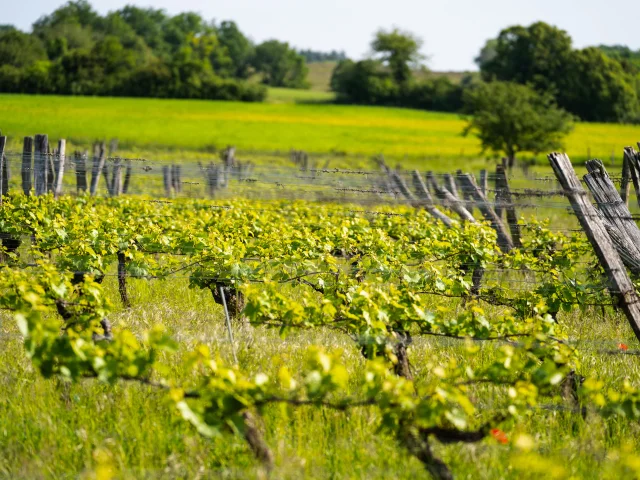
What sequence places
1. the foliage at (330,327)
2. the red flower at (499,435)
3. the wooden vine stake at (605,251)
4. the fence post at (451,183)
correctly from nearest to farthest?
1. the foliage at (330,327)
2. the red flower at (499,435)
3. the wooden vine stake at (605,251)
4. the fence post at (451,183)

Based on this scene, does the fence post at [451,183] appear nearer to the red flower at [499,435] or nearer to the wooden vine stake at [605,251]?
A: the wooden vine stake at [605,251]

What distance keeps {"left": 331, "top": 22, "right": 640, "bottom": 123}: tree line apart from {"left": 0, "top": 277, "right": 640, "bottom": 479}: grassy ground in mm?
51398

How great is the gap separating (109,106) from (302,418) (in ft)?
181

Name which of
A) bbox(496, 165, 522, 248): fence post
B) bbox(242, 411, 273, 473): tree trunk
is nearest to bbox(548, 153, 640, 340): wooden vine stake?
bbox(242, 411, 273, 473): tree trunk

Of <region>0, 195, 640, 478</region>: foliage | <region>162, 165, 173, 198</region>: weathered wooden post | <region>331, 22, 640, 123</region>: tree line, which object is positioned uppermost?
<region>331, 22, 640, 123</region>: tree line

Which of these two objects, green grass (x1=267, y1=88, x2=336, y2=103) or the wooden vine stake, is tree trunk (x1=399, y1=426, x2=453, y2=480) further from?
green grass (x1=267, y1=88, x2=336, y2=103)

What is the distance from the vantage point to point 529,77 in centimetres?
7325

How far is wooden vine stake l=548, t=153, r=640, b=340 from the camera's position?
15.7 ft

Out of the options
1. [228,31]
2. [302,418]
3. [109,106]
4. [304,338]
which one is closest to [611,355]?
[304,338]

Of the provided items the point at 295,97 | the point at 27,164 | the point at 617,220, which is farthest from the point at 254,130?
the point at 617,220

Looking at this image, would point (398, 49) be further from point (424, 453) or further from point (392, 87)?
point (424, 453)

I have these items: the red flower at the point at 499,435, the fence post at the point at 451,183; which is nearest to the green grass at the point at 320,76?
the fence post at the point at 451,183

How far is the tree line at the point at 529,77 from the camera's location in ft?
217

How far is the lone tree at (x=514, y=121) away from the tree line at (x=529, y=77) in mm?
17149
